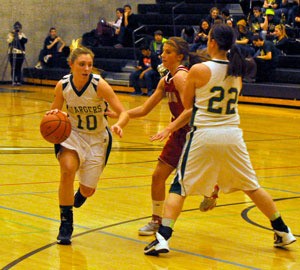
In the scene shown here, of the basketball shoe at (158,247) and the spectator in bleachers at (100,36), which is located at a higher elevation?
the spectator in bleachers at (100,36)

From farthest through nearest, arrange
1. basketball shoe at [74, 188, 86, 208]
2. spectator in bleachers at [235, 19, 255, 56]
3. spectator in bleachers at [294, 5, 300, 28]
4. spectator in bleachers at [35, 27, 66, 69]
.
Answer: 1. spectator in bleachers at [35, 27, 66, 69]
2. spectator in bleachers at [294, 5, 300, 28]
3. spectator in bleachers at [235, 19, 255, 56]
4. basketball shoe at [74, 188, 86, 208]

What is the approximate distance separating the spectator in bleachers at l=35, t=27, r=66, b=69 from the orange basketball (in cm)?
1949

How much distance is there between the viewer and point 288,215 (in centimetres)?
731

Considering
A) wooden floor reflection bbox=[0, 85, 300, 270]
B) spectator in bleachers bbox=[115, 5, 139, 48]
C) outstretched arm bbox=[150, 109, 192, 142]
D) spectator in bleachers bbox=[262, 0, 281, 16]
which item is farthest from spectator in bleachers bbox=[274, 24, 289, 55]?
outstretched arm bbox=[150, 109, 192, 142]

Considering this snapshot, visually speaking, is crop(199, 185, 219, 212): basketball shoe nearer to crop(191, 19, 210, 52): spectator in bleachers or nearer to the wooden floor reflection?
the wooden floor reflection

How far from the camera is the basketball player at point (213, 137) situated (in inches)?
227

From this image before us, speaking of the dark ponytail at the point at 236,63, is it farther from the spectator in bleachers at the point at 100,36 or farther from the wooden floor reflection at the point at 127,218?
the spectator in bleachers at the point at 100,36

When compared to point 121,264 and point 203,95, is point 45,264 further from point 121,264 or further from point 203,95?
point 203,95

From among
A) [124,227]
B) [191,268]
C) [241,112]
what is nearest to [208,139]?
[191,268]

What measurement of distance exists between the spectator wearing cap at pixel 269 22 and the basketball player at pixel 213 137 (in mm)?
14904

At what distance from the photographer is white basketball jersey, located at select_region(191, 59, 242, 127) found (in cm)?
578

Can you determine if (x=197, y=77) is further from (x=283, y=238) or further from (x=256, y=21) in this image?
(x=256, y=21)

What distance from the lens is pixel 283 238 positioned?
6047 millimetres

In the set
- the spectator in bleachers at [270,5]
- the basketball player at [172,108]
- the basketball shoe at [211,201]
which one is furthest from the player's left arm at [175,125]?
the spectator in bleachers at [270,5]
